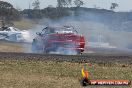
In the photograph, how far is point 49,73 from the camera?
13.2 m

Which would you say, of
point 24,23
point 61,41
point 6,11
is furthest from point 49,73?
point 24,23

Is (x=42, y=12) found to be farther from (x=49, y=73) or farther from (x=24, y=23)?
(x=49, y=73)

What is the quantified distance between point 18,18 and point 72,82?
A: 2546 inches

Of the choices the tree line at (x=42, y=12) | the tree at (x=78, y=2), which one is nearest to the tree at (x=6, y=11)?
the tree line at (x=42, y=12)

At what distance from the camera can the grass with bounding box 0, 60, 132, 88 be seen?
444 inches

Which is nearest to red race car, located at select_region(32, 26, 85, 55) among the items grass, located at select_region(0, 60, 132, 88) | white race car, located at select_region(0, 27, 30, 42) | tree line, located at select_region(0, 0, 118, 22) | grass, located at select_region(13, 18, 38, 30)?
grass, located at select_region(0, 60, 132, 88)

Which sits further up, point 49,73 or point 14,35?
point 49,73

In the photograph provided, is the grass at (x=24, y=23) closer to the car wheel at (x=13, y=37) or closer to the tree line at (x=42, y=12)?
the tree line at (x=42, y=12)

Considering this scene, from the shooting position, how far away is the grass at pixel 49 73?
11289 millimetres

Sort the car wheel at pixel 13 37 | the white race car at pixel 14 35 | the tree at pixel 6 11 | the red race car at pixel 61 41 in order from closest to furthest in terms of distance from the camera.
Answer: the red race car at pixel 61 41
the white race car at pixel 14 35
the car wheel at pixel 13 37
the tree at pixel 6 11

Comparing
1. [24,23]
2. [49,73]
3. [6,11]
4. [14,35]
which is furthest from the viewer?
[24,23]

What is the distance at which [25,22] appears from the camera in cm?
7675

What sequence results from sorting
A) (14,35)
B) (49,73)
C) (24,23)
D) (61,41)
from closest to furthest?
(49,73)
(61,41)
(14,35)
(24,23)

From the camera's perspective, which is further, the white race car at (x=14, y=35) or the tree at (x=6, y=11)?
the tree at (x=6, y=11)
